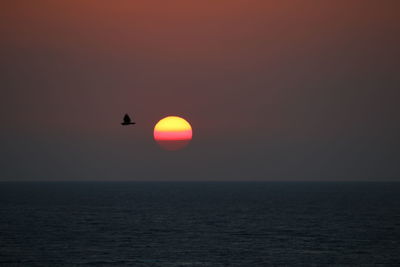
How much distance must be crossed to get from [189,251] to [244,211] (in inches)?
3690

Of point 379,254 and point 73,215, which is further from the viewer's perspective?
point 73,215

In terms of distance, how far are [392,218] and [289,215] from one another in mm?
27477

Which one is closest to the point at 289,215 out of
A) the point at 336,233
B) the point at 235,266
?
the point at 336,233

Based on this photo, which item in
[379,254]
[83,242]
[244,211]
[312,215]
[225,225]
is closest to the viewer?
[379,254]

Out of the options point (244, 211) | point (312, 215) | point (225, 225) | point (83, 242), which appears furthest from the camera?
point (244, 211)

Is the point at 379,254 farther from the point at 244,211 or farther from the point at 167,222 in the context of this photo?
the point at 244,211

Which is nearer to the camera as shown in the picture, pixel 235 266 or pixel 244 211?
pixel 235 266

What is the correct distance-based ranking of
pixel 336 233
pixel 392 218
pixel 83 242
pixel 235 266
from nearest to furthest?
pixel 235 266
pixel 83 242
pixel 336 233
pixel 392 218

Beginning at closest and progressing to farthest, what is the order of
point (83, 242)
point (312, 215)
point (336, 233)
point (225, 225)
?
1. point (83, 242)
2. point (336, 233)
3. point (225, 225)
4. point (312, 215)

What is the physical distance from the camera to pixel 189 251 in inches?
4188

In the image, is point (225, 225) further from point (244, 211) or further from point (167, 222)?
point (244, 211)

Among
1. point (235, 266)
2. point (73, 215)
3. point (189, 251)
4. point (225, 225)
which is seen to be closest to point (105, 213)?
point (73, 215)

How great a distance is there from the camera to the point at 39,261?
95188 mm

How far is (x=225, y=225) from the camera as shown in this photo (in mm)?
151750
